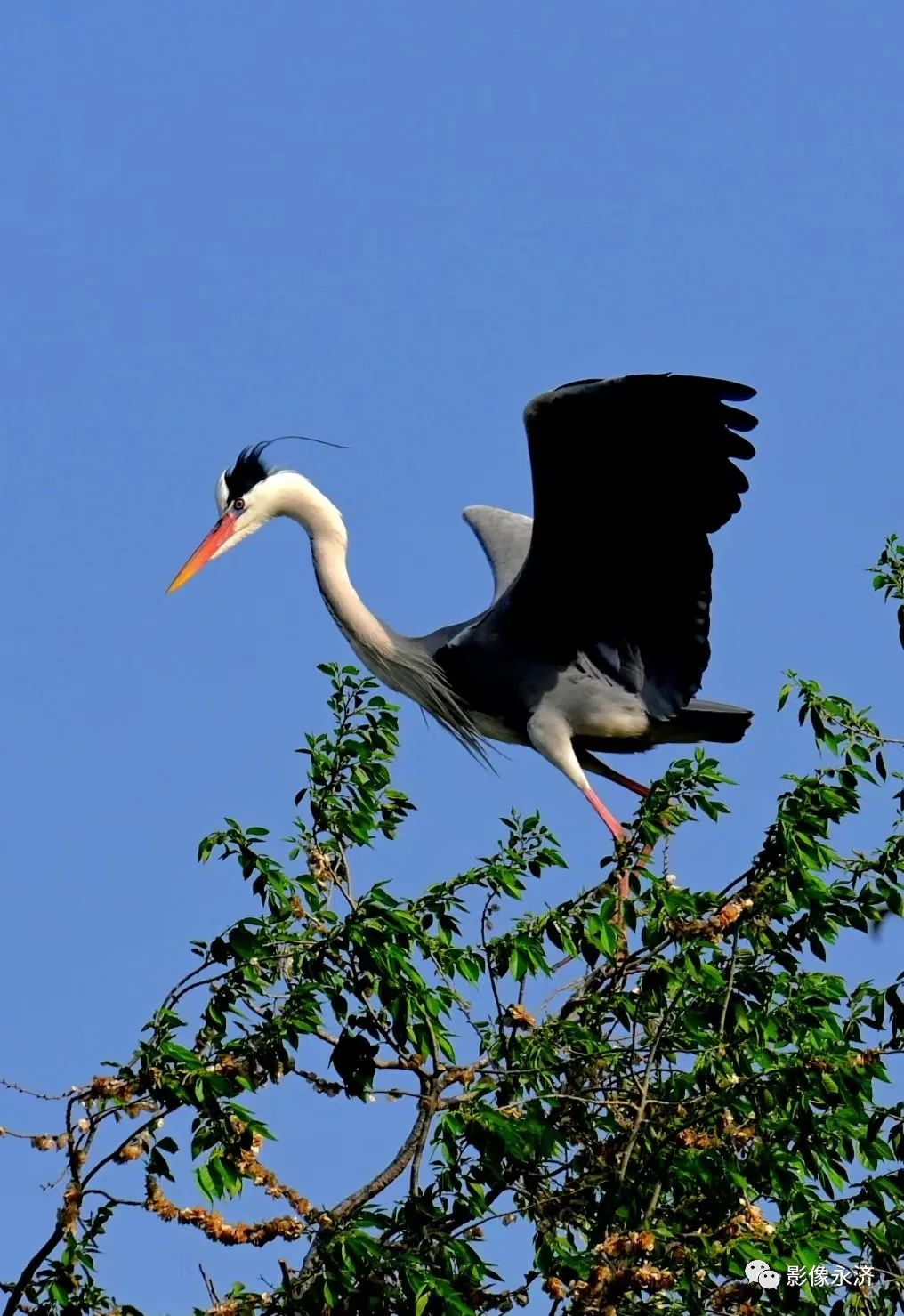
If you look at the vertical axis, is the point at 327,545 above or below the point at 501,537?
below

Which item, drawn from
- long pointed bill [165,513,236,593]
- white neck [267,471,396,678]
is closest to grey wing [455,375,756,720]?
white neck [267,471,396,678]

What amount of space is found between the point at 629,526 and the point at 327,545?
1.60 metres

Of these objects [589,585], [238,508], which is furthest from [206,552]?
[589,585]

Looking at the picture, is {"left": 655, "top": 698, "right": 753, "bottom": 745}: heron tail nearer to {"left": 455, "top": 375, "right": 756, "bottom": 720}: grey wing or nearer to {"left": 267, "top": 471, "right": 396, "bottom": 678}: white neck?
{"left": 455, "top": 375, "right": 756, "bottom": 720}: grey wing

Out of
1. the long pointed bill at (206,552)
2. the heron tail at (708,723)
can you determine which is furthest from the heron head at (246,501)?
the heron tail at (708,723)

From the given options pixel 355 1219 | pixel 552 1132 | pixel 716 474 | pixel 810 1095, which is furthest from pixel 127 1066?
pixel 716 474

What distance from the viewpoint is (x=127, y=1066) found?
4863 millimetres

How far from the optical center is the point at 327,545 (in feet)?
30.3

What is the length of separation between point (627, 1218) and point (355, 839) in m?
1.38

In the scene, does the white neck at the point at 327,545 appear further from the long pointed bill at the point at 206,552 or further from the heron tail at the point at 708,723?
the heron tail at the point at 708,723

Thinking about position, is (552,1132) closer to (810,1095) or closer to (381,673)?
(810,1095)

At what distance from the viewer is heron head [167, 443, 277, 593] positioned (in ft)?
30.2

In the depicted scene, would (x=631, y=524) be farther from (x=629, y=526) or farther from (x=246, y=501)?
(x=246, y=501)

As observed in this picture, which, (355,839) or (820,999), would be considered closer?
(820,999)
